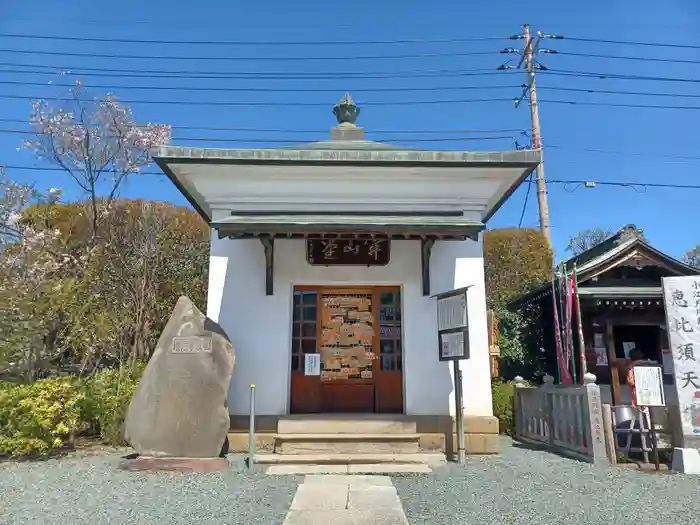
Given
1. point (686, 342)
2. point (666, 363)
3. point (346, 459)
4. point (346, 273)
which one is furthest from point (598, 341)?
point (346, 459)

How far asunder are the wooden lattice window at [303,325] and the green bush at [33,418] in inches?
138

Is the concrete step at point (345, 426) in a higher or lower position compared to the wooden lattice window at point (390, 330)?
lower

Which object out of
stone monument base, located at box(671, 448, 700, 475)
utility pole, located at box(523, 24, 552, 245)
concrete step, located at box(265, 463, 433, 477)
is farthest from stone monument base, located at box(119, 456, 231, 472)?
utility pole, located at box(523, 24, 552, 245)

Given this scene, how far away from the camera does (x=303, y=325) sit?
25.1ft

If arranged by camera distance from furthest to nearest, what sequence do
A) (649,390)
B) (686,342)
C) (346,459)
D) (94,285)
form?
(94,285) < (649,390) < (686,342) < (346,459)

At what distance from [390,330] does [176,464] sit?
3.72 metres

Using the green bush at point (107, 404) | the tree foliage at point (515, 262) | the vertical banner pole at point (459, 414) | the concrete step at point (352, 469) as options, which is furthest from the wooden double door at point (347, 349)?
the tree foliage at point (515, 262)

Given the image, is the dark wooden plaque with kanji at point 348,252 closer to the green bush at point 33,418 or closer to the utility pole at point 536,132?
the green bush at point 33,418

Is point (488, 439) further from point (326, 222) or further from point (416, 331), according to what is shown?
point (326, 222)

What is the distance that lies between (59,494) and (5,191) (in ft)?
34.7

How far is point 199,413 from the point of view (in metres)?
6.01

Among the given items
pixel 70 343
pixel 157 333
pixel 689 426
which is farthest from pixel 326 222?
pixel 157 333

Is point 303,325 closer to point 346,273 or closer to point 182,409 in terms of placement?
point 346,273

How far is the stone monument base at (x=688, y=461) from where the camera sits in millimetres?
5903
